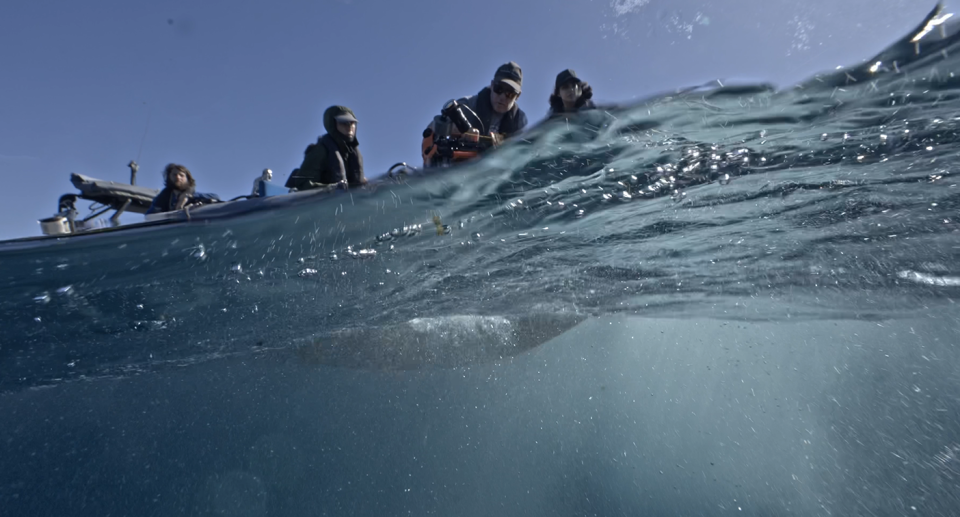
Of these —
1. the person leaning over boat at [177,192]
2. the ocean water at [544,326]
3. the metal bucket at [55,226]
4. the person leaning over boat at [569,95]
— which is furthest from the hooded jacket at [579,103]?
the metal bucket at [55,226]

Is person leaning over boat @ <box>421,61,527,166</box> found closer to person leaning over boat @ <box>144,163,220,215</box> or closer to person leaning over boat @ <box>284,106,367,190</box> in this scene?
person leaning over boat @ <box>284,106,367,190</box>

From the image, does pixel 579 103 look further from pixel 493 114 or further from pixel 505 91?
pixel 493 114

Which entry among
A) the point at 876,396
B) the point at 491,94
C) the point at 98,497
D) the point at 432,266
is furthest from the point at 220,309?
the point at 876,396

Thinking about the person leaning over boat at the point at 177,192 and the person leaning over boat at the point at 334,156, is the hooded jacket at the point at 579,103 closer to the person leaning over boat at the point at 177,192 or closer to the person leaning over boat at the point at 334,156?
the person leaning over boat at the point at 334,156

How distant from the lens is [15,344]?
8.83 metres

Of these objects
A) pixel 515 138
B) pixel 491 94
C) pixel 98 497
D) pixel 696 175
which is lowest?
pixel 98 497

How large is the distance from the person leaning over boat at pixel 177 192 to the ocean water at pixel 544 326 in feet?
1.35

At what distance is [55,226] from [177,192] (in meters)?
1.36

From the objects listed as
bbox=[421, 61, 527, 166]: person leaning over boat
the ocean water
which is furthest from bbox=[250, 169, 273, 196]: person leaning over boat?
bbox=[421, 61, 527, 166]: person leaning over boat

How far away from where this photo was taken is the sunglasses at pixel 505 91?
521cm

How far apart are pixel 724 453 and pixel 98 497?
20.6 meters

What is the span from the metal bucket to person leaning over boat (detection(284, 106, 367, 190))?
2975 mm

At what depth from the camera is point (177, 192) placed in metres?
6.25

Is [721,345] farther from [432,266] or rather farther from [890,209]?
[432,266]
